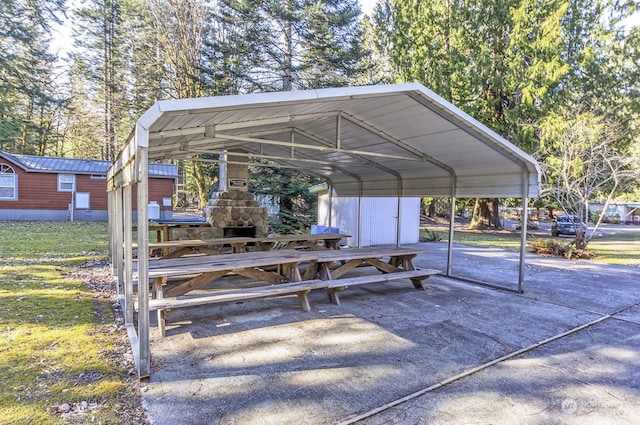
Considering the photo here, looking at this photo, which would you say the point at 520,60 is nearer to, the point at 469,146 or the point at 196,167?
the point at 469,146

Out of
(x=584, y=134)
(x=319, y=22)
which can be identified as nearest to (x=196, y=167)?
(x=319, y=22)

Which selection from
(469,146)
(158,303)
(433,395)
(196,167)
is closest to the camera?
(433,395)

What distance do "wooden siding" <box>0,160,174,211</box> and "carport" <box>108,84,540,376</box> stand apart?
10.9 meters

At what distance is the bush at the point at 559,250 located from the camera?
10094mm

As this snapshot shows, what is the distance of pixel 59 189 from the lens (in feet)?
55.3

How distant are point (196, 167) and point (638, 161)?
16.4m

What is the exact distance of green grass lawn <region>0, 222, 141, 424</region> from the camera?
240 centimetres

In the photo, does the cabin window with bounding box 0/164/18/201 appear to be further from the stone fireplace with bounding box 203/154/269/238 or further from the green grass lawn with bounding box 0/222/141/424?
the stone fireplace with bounding box 203/154/269/238

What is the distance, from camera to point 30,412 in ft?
7.63

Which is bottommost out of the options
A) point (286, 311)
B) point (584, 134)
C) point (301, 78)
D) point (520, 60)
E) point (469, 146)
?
point (286, 311)

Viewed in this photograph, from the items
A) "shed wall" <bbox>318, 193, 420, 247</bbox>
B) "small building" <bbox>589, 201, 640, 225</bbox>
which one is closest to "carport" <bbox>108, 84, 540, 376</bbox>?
"shed wall" <bbox>318, 193, 420, 247</bbox>

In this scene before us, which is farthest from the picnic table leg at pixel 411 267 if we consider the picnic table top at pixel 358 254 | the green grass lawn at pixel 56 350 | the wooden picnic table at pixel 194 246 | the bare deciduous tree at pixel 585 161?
the bare deciduous tree at pixel 585 161

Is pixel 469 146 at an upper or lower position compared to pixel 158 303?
upper

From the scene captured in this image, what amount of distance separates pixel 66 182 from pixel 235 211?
12.8 m
